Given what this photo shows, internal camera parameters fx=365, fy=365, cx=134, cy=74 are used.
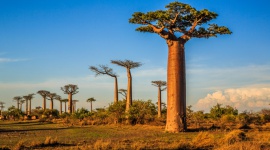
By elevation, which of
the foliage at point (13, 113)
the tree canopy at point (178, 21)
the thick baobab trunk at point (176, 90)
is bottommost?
the foliage at point (13, 113)

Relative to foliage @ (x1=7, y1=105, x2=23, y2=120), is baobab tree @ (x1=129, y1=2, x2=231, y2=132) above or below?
above

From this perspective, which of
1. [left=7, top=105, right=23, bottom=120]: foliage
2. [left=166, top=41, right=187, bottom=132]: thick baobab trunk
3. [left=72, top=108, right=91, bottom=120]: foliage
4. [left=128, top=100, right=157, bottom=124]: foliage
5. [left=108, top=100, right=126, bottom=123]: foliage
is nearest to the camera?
[left=166, top=41, right=187, bottom=132]: thick baobab trunk

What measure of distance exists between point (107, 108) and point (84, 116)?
419 cm

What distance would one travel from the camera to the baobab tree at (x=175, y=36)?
1488cm

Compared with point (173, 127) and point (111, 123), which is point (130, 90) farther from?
point (173, 127)

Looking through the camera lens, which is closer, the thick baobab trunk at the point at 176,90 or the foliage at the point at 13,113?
the thick baobab trunk at the point at 176,90

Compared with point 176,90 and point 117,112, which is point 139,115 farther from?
point 176,90

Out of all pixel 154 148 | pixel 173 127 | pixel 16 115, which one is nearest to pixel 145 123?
pixel 173 127

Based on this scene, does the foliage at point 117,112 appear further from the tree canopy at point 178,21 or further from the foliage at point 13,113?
the foliage at point 13,113

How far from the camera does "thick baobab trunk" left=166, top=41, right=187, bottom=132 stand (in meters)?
14.8

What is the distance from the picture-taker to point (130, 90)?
2586cm

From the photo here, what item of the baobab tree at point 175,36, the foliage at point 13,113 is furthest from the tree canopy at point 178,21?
the foliage at point 13,113

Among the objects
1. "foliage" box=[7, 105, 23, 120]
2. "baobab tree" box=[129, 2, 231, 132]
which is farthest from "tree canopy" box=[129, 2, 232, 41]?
"foliage" box=[7, 105, 23, 120]

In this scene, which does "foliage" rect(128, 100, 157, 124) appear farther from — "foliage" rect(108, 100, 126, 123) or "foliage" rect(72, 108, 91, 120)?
"foliage" rect(72, 108, 91, 120)
